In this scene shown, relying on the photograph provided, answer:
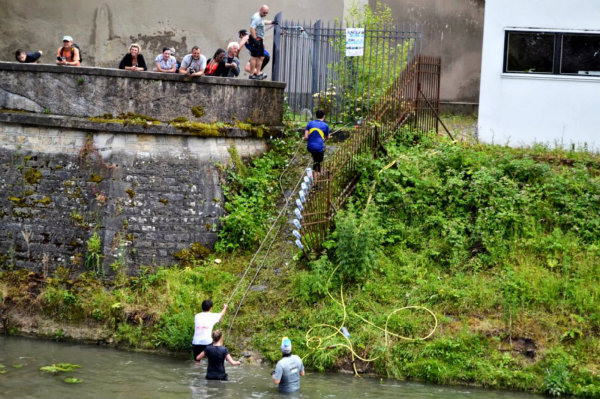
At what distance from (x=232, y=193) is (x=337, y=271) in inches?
125

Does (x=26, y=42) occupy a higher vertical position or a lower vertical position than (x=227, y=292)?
higher

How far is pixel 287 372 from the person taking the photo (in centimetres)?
1237

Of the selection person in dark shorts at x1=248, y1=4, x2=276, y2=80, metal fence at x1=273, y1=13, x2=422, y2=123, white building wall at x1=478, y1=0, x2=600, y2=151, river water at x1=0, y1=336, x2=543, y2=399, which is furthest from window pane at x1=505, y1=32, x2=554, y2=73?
river water at x1=0, y1=336, x2=543, y2=399

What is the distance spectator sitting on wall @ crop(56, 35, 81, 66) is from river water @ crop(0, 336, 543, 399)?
597 cm

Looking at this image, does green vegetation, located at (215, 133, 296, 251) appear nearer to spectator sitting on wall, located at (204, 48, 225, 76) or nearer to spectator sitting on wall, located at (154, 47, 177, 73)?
spectator sitting on wall, located at (204, 48, 225, 76)

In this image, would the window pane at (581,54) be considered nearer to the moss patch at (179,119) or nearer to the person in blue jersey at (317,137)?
the person in blue jersey at (317,137)

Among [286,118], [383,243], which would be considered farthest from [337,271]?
[286,118]

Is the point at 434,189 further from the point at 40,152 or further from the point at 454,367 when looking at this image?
the point at 40,152

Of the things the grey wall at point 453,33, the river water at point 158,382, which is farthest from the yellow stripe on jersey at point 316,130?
the grey wall at point 453,33

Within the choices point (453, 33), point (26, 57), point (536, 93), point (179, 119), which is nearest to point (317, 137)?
point (179, 119)

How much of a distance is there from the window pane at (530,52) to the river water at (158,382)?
8303 millimetres

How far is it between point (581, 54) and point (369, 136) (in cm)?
506

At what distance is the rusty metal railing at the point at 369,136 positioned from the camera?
51.2ft

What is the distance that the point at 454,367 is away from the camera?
13.4 metres
